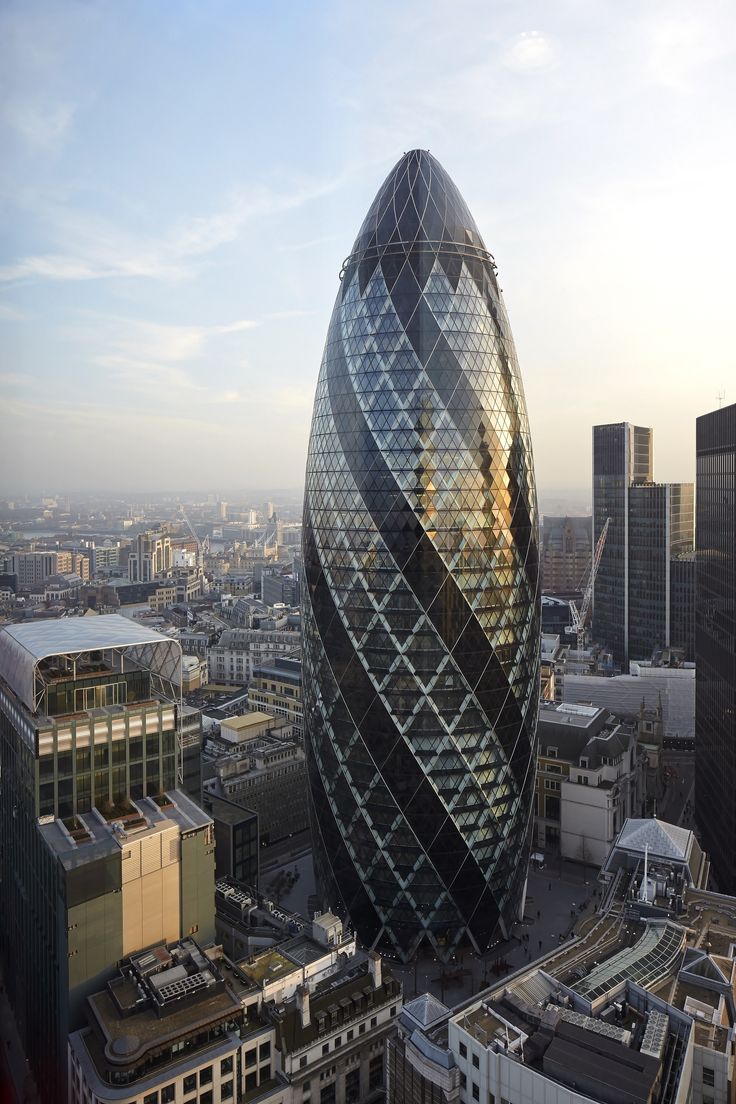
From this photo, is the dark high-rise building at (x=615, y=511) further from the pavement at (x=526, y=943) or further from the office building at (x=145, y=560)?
the office building at (x=145, y=560)

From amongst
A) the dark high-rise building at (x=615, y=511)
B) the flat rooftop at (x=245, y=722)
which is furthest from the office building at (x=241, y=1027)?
the dark high-rise building at (x=615, y=511)

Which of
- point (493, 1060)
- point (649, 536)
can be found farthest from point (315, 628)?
point (649, 536)

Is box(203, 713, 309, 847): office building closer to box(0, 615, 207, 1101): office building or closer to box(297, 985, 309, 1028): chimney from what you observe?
box(0, 615, 207, 1101): office building

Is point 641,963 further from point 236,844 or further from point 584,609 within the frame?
point 584,609

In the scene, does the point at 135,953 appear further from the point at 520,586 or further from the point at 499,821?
the point at 520,586

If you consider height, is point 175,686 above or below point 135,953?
above

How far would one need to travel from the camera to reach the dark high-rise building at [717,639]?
28.6 meters

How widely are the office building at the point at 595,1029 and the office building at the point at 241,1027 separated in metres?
2.31

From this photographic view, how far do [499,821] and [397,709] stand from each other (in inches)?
204

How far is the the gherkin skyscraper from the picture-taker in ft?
78.1

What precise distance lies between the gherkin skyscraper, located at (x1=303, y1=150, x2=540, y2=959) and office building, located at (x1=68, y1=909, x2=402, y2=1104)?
17.4ft

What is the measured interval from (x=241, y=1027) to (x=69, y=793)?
664 centimetres

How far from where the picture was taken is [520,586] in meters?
25.2

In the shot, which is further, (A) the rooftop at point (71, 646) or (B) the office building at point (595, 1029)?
(A) the rooftop at point (71, 646)
